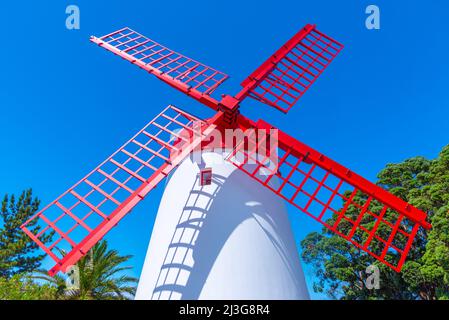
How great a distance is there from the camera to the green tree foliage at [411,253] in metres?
14.8

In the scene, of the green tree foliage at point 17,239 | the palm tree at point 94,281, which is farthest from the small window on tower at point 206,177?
the green tree foliage at point 17,239

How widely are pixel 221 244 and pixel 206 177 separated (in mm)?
1628

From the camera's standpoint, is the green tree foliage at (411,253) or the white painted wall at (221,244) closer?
the white painted wall at (221,244)

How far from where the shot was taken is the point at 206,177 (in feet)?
26.1

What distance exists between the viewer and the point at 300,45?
36.4ft

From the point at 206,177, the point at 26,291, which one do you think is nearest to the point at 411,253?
the point at 206,177

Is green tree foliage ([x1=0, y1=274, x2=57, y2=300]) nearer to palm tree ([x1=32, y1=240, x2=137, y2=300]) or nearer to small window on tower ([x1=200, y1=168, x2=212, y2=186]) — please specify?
palm tree ([x1=32, y1=240, x2=137, y2=300])

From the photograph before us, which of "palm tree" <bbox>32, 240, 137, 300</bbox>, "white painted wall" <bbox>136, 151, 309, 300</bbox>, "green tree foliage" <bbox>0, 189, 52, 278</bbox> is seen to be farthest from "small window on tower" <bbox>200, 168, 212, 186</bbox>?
"green tree foliage" <bbox>0, 189, 52, 278</bbox>

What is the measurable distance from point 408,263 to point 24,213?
2536cm

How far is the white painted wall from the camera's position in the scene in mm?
6754

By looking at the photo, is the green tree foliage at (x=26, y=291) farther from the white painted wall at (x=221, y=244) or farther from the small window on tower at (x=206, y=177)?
the small window on tower at (x=206, y=177)

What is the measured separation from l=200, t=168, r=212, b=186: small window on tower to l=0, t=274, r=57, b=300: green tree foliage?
857 centimetres

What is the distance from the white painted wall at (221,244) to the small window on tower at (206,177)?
11 centimetres

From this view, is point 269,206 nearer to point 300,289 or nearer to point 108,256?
point 300,289
